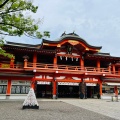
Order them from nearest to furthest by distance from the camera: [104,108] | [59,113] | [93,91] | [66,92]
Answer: [59,113] → [104,108] → [93,91] → [66,92]

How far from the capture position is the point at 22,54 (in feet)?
84.1

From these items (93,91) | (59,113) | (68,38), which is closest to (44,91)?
(93,91)

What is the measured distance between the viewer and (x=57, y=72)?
24.6 metres

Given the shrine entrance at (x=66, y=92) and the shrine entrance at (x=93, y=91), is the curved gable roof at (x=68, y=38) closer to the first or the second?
the shrine entrance at (x=93, y=91)

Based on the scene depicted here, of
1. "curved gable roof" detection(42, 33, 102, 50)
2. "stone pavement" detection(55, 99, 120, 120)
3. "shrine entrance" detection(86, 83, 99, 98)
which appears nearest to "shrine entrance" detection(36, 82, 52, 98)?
"curved gable roof" detection(42, 33, 102, 50)

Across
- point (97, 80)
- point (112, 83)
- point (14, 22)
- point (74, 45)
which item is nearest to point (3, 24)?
point (14, 22)

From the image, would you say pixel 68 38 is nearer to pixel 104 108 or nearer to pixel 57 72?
pixel 57 72

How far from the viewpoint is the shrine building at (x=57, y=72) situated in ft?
77.0

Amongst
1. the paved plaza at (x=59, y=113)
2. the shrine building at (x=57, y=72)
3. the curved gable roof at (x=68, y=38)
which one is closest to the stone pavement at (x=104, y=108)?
the paved plaza at (x=59, y=113)

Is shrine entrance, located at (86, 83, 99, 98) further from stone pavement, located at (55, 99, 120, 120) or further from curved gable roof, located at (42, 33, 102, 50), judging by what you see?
stone pavement, located at (55, 99, 120, 120)

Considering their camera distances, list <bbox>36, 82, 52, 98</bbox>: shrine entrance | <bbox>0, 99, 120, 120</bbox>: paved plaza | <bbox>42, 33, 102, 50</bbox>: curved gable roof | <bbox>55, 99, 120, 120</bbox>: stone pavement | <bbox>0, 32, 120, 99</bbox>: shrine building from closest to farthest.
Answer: <bbox>0, 99, 120, 120</bbox>: paved plaza
<bbox>55, 99, 120, 120</bbox>: stone pavement
<bbox>0, 32, 120, 99</bbox>: shrine building
<bbox>42, 33, 102, 50</bbox>: curved gable roof
<bbox>36, 82, 52, 98</bbox>: shrine entrance

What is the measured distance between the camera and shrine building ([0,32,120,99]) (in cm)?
2348

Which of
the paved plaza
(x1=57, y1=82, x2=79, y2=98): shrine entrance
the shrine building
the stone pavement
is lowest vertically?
the stone pavement

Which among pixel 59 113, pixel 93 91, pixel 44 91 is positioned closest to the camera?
pixel 59 113
